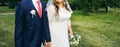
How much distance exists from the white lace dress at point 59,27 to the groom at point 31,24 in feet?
4.21

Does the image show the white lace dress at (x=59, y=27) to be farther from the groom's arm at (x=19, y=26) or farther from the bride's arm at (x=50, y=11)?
the groom's arm at (x=19, y=26)

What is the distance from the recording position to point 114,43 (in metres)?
12.7

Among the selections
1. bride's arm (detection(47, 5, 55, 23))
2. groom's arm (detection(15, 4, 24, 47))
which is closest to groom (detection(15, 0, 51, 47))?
groom's arm (detection(15, 4, 24, 47))

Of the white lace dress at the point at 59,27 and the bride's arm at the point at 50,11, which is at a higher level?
the bride's arm at the point at 50,11

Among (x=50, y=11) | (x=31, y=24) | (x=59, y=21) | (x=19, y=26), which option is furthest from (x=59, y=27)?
(x=19, y=26)

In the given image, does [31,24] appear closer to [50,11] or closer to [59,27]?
[50,11]

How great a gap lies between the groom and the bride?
1286 millimetres

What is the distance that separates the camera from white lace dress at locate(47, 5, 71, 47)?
6613 mm

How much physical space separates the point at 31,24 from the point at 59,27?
150 cm

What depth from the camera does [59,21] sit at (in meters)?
6.72

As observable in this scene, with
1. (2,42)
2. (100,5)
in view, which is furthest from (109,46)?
(100,5)

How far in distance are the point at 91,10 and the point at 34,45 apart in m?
24.5

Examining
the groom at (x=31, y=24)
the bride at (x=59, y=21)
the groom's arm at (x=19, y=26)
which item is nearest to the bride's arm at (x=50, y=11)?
the bride at (x=59, y=21)

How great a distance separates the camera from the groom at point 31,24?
514 centimetres
